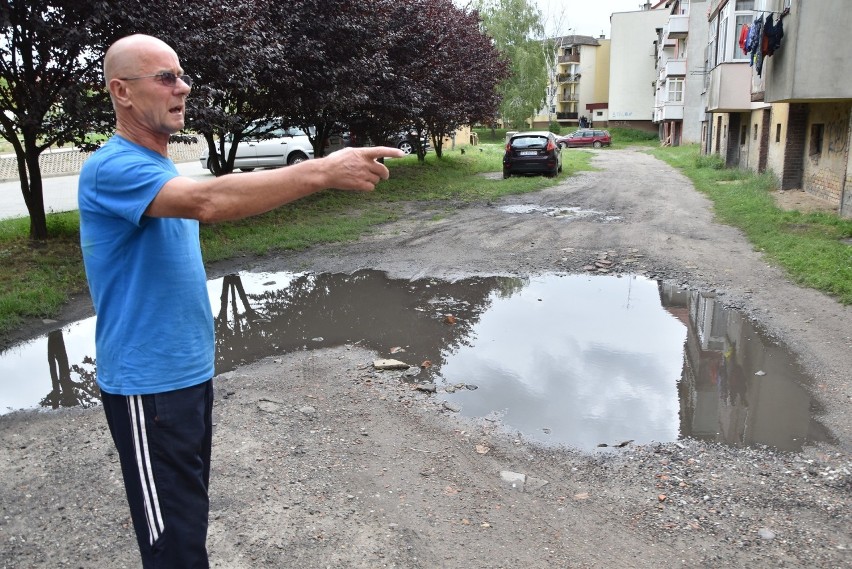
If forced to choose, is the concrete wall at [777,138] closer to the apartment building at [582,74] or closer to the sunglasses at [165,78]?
the sunglasses at [165,78]

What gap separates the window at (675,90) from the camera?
45.5 m

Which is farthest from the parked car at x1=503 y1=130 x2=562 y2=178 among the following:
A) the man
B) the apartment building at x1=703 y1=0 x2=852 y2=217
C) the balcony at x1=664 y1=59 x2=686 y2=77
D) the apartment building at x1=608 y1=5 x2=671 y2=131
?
the apartment building at x1=608 y1=5 x2=671 y2=131

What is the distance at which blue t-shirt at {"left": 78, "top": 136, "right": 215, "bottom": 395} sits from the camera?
6.70 feet

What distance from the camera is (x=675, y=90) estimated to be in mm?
45594

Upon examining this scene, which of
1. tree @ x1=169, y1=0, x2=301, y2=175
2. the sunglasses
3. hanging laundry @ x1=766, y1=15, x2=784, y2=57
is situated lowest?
the sunglasses

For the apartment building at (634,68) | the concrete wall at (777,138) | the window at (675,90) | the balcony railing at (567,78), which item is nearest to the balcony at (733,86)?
the concrete wall at (777,138)

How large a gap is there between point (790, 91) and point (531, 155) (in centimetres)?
946

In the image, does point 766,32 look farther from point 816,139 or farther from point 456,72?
point 456,72

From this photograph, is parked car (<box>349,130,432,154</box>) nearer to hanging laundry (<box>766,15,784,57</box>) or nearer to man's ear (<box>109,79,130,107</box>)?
hanging laundry (<box>766,15,784,57</box>)

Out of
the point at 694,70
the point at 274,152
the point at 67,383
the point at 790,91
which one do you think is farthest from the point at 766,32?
the point at 694,70

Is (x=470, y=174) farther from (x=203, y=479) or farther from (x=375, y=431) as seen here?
(x=203, y=479)

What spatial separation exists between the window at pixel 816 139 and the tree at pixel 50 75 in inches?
594

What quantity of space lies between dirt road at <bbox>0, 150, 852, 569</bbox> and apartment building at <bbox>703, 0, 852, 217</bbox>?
7911mm

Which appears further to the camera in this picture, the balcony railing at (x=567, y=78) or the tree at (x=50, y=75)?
the balcony railing at (x=567, y=78)
